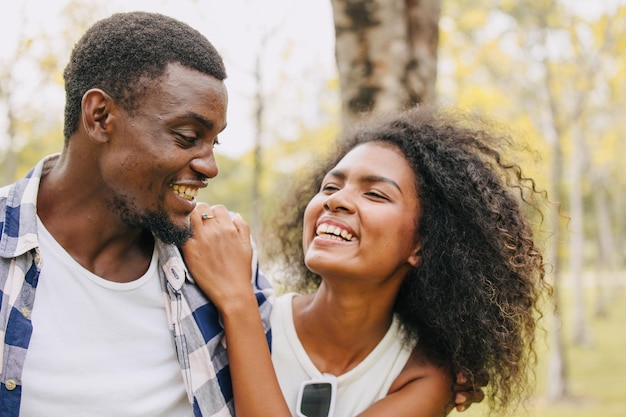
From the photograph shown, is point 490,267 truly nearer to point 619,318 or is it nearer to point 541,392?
point 541,392

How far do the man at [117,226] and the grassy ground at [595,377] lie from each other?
12.4ft

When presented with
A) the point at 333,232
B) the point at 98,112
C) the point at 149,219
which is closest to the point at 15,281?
the point at 149,219

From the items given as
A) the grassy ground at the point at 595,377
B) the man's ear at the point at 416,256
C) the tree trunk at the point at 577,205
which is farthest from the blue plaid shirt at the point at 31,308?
the tree trunk at the point at 577,205

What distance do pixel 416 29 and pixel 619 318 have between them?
19.6 metres

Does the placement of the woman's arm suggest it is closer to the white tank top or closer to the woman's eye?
the white tank top

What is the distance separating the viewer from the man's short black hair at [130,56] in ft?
8.02

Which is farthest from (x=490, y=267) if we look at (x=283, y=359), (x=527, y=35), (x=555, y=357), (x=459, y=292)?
(x=527, y=35)

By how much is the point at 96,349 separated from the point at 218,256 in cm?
59

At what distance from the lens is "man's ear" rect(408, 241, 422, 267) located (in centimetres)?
309

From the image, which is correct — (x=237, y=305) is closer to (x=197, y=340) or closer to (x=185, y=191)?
(x=197, y=340)

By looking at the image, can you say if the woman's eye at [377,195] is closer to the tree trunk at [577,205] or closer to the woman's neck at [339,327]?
the woman's neck at [339,327]

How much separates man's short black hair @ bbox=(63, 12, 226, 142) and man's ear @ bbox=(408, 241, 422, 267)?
1.12 metres

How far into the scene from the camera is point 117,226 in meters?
2.59

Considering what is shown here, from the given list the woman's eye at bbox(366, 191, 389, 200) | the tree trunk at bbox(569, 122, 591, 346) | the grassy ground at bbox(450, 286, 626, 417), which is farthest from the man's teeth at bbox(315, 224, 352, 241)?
the tree trunk at bbox(569, 122, 591, 346)
